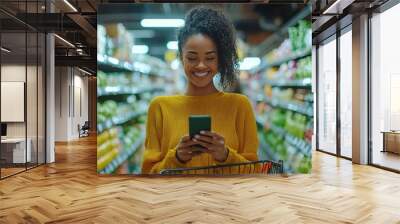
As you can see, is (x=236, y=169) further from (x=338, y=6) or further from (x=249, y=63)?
(x=338, y=6)

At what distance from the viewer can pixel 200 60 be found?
23.4 ft

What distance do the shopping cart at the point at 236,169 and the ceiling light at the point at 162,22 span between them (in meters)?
2.61

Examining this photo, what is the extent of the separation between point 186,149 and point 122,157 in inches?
46.9

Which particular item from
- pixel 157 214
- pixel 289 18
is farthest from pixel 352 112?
pixel 157 214

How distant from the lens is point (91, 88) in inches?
949

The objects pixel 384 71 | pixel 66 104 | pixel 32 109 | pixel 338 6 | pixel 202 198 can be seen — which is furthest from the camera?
pixel 66 104

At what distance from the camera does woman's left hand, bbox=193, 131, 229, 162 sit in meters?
6.99

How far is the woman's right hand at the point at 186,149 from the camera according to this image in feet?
22.9

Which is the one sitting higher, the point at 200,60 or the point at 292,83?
the point at 200,60

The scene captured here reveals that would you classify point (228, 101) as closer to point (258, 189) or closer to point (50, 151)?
point (258, 189)

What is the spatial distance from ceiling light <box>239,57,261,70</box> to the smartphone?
1.12 meters

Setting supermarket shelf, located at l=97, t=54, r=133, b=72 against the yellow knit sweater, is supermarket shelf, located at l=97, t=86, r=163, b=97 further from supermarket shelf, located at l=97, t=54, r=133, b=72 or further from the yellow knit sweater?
supermarket shelf, located at l=97, t=54, r=133, b=72

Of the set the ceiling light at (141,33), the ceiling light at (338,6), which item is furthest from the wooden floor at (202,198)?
the ceiling light at (338,6)

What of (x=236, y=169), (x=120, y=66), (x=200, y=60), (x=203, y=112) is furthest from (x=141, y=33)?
(x=236, y=169)
